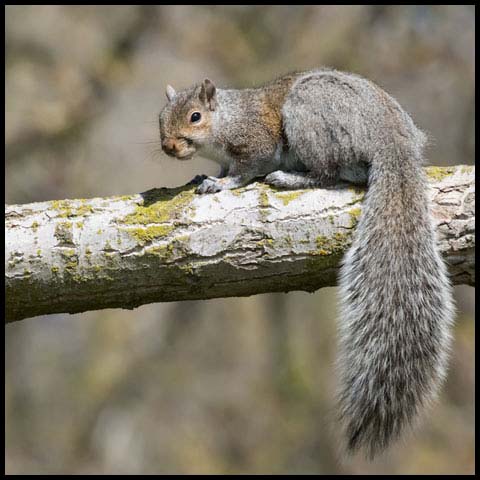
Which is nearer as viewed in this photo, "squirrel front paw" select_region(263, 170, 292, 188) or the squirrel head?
"squirrel front paw" select_region(263, 170, 292, 188)

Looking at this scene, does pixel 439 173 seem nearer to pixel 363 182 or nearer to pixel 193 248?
pixel 363 182

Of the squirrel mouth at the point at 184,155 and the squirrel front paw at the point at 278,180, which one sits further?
the squirrel mouth at the point at 184,155

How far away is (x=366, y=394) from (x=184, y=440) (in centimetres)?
408

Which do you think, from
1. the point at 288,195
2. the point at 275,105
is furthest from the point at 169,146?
the point at 288,195

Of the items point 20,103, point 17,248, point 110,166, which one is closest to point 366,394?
point 17,248

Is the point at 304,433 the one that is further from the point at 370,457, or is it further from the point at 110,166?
the point at 370,457

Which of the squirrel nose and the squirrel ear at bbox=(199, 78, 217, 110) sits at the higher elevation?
the squirrel ear at bbox=(199, 78, 217, 110)

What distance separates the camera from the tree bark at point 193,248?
10.1 feet

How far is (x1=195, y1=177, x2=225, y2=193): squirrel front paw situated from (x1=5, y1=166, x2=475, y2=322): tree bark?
83 mm

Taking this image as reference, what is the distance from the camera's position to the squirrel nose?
355 cm

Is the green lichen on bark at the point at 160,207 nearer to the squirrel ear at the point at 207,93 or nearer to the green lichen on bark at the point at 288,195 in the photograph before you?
the green lichen on bark at the point at 288,195

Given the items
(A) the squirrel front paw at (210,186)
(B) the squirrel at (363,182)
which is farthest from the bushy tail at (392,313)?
(A) the squirrel front paw at (210,186)

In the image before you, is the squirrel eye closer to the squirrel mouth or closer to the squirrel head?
A: the squirrel head

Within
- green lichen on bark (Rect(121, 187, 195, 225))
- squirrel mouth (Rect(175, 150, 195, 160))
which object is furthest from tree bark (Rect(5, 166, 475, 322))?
squirrel mouth (Rect(175, 150, 195, 160))
